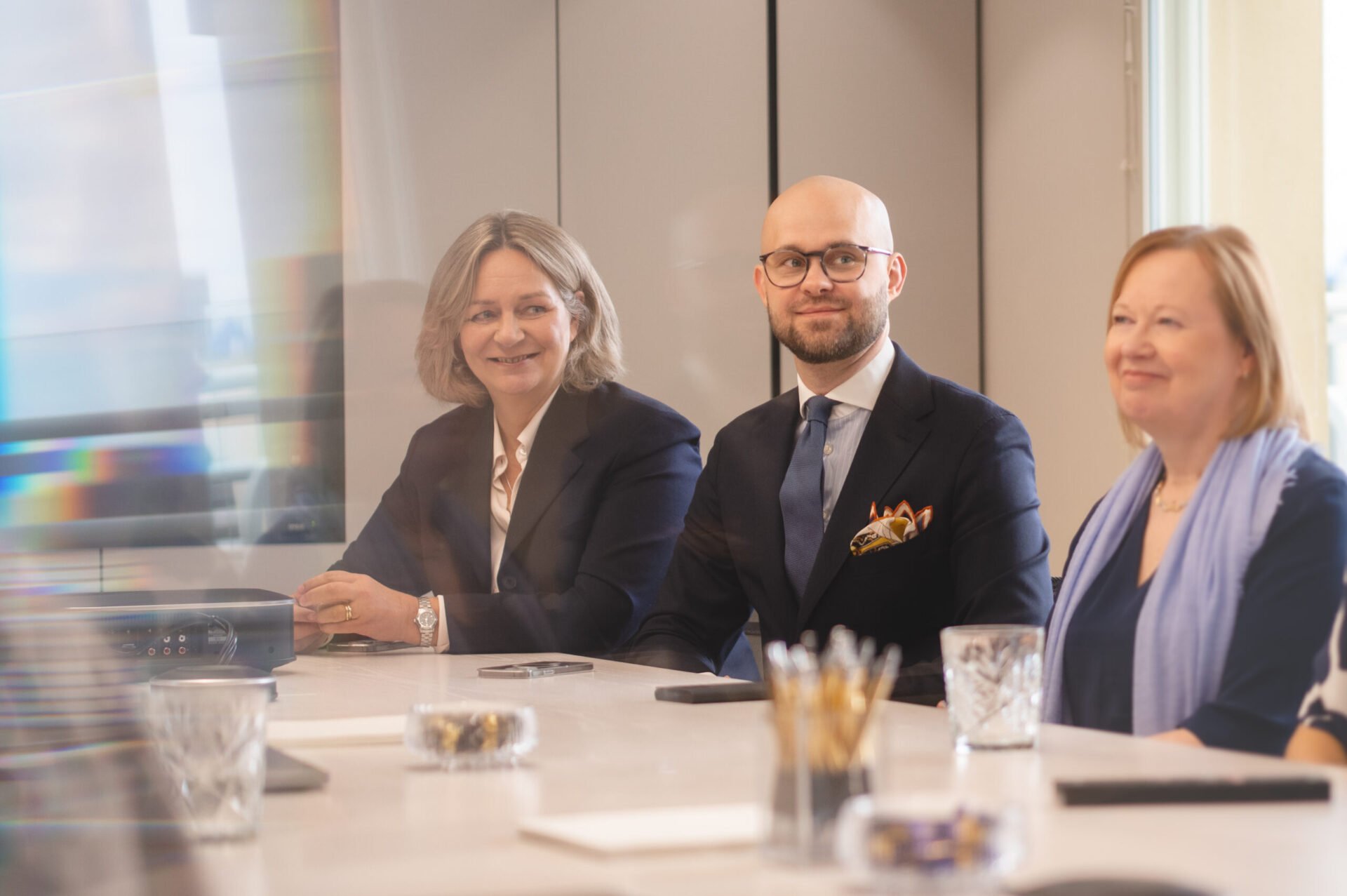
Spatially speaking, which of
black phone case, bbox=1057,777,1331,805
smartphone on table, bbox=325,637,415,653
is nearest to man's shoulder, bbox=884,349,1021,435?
smartphone on table, bbox=325,637,415,653

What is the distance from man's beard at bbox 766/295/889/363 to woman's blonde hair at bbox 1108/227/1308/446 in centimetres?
91

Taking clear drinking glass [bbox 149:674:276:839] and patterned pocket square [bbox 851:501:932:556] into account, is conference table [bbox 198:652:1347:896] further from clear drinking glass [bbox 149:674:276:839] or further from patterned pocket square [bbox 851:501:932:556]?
patterned pocket square [bbox 851:501:932:556]

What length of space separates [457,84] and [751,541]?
1.69 metres

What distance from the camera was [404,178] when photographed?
3.43 meters

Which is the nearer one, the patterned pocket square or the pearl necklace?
the pearl necklace

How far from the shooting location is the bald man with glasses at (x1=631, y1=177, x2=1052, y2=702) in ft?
7.32

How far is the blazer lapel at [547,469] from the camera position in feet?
9.04

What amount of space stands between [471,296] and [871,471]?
3.90 feet

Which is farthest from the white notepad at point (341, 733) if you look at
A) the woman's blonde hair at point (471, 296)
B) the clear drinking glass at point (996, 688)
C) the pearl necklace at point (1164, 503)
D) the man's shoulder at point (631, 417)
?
the woman's blonde hair at point (471, 296)

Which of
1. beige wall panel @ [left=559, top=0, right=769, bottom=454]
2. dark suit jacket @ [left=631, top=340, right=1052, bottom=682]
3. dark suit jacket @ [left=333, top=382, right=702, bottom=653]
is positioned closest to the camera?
dark suit jacket @ [left=631, top=340, right=1052, bottom=682]

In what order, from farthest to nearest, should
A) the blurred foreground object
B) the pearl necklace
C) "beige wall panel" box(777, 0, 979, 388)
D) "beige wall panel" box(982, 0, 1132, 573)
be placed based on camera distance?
"beige wall panel" box(777, 0, 979, 388) < "beige wall panel" box(982, 0, 1132, 573) < the pearl necklace < the blurred foreground object

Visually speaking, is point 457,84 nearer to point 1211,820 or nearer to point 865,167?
point 865,167

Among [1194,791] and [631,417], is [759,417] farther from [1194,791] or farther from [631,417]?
[1194,791]


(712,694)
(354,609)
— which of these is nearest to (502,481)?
(354,609)
